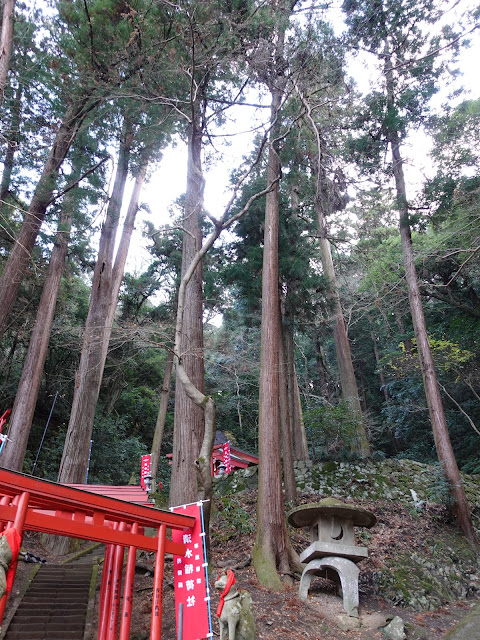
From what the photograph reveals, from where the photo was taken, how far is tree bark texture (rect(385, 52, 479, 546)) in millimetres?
8250

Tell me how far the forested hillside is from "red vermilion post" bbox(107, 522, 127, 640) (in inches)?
45.9

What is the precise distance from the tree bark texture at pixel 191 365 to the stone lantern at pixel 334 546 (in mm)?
1705

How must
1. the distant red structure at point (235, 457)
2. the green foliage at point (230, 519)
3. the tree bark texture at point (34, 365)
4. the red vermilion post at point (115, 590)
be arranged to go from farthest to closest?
the distant red structure at point (235, 457)
the tree bark texture at point (34, 365)
the green foliage at point (230, 519)
the red vermilion post at point (115, 590)

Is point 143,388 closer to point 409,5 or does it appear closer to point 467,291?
point 467,291

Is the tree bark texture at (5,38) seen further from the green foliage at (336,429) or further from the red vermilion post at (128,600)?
the green foliage at (336,429)

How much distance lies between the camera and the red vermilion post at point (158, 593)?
3290 millimetres

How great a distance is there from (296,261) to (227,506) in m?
5.93

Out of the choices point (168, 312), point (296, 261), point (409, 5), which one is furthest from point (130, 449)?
point (409, 5)

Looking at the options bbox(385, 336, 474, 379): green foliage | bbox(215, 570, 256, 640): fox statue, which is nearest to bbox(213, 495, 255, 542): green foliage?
bbox(215, 570, 256, 640): fox statue

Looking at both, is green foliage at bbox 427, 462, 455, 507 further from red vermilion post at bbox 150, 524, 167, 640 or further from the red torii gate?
red vermilion post at bbox 150, 524, 167, 640

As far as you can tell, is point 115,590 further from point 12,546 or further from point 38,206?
point 38,206

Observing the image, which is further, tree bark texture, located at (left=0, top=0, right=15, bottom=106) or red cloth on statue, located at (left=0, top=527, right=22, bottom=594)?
tree bark texture, located at (left=0, top=0, right=15, bottom=106)

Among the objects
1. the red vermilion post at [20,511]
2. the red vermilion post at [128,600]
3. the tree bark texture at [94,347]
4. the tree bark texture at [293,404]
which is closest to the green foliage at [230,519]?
the tree bark texture at [293,404]

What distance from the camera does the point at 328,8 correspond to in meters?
→ 8.27
